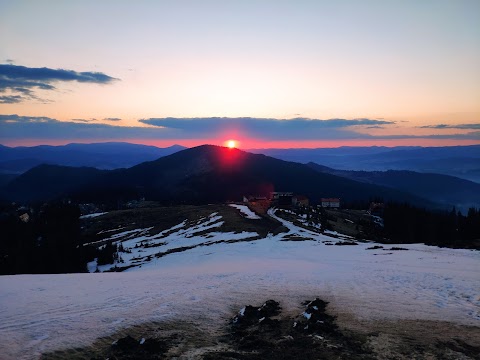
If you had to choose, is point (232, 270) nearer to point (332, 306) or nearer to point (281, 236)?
point (332, 306)

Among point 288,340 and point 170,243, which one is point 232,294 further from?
point 170,243

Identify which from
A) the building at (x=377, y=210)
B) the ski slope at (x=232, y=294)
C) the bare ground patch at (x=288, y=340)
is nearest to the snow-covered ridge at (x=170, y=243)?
the ski slope at (x=232, y=294)

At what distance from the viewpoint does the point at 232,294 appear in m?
22.0

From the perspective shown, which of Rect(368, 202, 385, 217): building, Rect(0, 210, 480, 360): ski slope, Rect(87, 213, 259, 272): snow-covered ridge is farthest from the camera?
Rect(368, 202, 385, 217): building

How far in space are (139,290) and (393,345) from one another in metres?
15.6

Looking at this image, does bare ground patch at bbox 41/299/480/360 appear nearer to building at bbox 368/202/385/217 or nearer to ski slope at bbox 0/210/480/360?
ski slope at bbox 0/210/480/360

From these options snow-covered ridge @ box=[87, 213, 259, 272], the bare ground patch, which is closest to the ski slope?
the bare ground patch

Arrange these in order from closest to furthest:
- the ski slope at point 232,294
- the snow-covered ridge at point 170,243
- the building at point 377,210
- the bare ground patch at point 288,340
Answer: the bare ground patch at point 288,340, the ski slope at point 232,294, the snow-covered ridge at point 170,243, the building at point 377,210

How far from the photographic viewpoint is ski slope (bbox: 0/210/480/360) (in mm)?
15523

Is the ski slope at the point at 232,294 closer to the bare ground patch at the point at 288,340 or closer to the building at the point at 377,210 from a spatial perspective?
the bare ground patch at the point at 288,340

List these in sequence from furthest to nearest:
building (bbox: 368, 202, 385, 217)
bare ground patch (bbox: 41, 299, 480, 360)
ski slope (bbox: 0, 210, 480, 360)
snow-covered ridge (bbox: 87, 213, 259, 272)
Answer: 1. building (bbox: 368, 202, 385, 217)
2. snow-covered ridge (bbox: 87, 213, 259, 272)
3. ski slope (bbox: 0, 210, 480, 360)
4. bare ground patch (bbox: 41, 299, 480, 360)

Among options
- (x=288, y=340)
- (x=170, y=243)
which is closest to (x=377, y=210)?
(x=170, y=243)

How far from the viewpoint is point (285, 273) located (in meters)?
29.6

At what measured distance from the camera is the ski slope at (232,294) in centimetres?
1552
